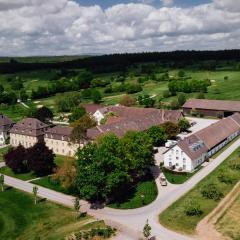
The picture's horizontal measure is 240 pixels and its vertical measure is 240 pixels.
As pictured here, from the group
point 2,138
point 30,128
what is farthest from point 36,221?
point 2,138

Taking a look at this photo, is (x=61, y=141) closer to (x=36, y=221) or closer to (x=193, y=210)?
(x=36, y=221)

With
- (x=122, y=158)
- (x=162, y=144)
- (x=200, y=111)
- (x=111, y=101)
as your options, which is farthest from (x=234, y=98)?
(x=122, y=158)

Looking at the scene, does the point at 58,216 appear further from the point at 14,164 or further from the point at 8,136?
the point at 8,136

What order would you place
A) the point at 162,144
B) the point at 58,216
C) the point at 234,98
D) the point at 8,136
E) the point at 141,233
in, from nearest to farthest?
the point at 141,233 < the point at 58,216 < the point at 162,144 < the point at 8,136 < the point at 234,98

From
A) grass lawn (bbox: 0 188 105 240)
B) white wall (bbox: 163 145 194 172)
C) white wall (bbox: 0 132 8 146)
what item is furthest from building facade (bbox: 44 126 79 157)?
grass lawn (bbox: 0 188 105 240)

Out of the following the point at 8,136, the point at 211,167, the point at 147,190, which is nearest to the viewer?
the point at 147,190

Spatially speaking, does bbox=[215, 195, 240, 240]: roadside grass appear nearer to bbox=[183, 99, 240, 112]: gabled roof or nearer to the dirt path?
the dirt path

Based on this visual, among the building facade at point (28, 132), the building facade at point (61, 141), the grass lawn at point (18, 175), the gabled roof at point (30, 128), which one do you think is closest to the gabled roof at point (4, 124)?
the building facade at point (28, 132)
